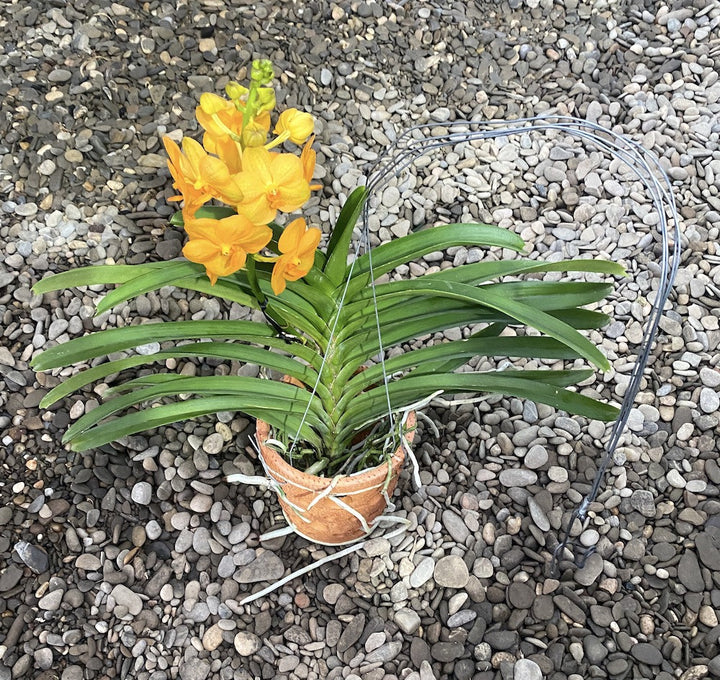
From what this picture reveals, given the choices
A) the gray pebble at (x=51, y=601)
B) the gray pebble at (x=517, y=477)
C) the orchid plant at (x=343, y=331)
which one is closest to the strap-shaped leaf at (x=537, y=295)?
the orchid plant at (x=343, y=331)

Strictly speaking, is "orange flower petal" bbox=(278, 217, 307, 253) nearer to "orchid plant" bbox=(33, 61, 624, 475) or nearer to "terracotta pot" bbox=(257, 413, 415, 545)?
"orchid plant" bbox=(33, 61, 624, 475)

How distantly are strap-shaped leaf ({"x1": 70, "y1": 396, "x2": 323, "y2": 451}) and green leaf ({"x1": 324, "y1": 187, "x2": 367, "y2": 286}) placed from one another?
276 mm

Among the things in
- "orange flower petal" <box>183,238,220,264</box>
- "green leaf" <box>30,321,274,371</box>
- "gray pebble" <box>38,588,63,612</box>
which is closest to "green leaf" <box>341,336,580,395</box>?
"green leaf" <box>30,321,274,371</box>

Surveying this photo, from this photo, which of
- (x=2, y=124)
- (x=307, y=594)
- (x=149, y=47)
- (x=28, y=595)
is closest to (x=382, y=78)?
(x=149, y=47)

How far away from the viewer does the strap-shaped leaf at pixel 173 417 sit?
1372 mm

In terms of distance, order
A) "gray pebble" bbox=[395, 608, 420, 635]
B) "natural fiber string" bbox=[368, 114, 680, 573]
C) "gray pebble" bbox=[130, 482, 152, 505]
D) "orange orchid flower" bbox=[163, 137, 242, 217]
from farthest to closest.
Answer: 1. "gray pebble" bbox=[130, 482, 152, 505]
2. "gray pebble" bbox=[395, 608, 420, 635]
3. "natural fiber string" bbox=[368, 114, 680, 573]
4. "orange orchid flower" bbox=[163, 137, 242, 217]

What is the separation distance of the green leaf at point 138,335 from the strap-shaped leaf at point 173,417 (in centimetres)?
12

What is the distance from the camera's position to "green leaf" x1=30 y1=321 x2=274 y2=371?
1.33 metres

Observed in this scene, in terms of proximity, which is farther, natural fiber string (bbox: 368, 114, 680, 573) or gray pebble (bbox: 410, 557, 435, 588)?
gray pebble (bbox: 410, 557, 435, 588)

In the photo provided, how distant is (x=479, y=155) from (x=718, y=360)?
958mm

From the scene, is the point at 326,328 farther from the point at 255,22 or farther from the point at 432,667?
the point at 255,22

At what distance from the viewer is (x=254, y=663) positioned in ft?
5.07

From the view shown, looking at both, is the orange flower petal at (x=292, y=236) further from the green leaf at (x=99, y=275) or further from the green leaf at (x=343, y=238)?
the green leaf at (x=99, y=275)

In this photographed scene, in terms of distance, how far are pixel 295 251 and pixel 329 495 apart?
58 cm
